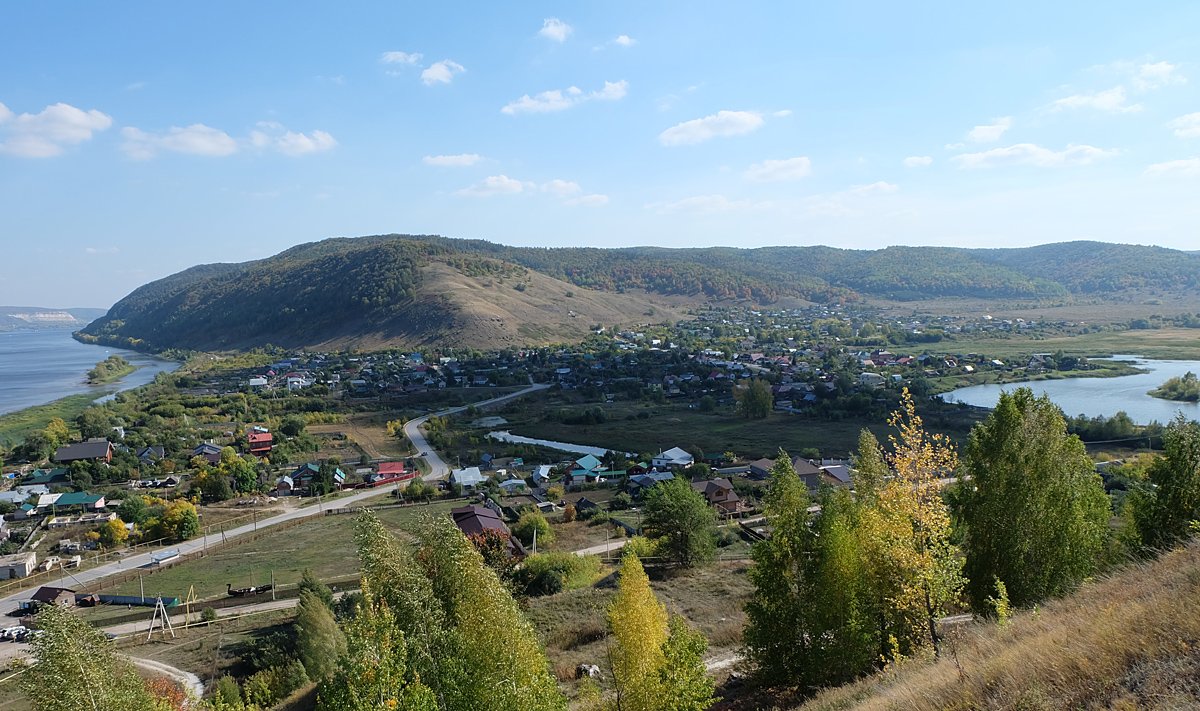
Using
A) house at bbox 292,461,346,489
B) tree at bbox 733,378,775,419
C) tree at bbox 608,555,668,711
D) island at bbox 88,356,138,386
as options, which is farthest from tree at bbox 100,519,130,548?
island at bbox 88,356,138,386

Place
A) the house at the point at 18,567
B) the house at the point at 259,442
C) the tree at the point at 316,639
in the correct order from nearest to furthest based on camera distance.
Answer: the tree at the point at 316,639 → the house at the point at 18,567 → the house at the point at 259,442

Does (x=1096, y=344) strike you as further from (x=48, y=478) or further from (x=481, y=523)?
(x=48, y=478)

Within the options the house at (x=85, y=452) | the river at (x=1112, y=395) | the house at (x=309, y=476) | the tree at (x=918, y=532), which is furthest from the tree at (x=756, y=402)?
the tree at (x=918, y=532)

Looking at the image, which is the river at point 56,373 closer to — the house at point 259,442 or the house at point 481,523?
the house at point 259,442

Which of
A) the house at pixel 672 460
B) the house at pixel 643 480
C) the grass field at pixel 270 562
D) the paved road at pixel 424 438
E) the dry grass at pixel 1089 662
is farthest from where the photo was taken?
the paved road at pixel 424 438

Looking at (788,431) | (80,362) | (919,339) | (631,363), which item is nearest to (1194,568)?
(788,431)

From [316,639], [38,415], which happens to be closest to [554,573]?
[316,639]
